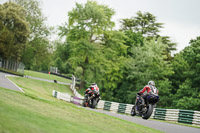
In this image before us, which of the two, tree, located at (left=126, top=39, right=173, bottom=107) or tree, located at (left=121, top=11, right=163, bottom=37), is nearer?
tree, located at (left=126, top=39, right=173, bottom=107)

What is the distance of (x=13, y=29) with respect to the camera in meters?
57.9

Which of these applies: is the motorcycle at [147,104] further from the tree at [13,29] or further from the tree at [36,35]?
the tree at [36,35]

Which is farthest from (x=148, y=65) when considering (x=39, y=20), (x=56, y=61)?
(x=56, y=61)

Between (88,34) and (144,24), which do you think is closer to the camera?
(88,34)

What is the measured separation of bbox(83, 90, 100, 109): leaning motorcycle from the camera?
20.4m

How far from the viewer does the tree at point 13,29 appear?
177ft

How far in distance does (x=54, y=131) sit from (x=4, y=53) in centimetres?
4947

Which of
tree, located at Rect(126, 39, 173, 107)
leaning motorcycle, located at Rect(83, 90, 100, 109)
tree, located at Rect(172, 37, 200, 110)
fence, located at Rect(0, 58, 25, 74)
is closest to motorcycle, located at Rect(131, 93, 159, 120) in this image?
leaning motorcycle, located at Rect(83, 90, 100, 109)

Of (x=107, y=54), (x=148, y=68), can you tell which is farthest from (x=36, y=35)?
(x=148, y=68)

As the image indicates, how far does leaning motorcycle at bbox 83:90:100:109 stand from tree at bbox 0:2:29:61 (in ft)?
117

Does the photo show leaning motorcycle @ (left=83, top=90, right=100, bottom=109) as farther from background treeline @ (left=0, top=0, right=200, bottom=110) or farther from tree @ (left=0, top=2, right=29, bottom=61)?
tree @ (left=0, top=2, right=29, bottom=61)

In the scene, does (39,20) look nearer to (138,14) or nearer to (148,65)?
(138,14)

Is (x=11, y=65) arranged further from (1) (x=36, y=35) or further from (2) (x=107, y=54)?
(2) (x=107, y=54)

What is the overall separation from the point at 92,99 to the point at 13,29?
134 ft
